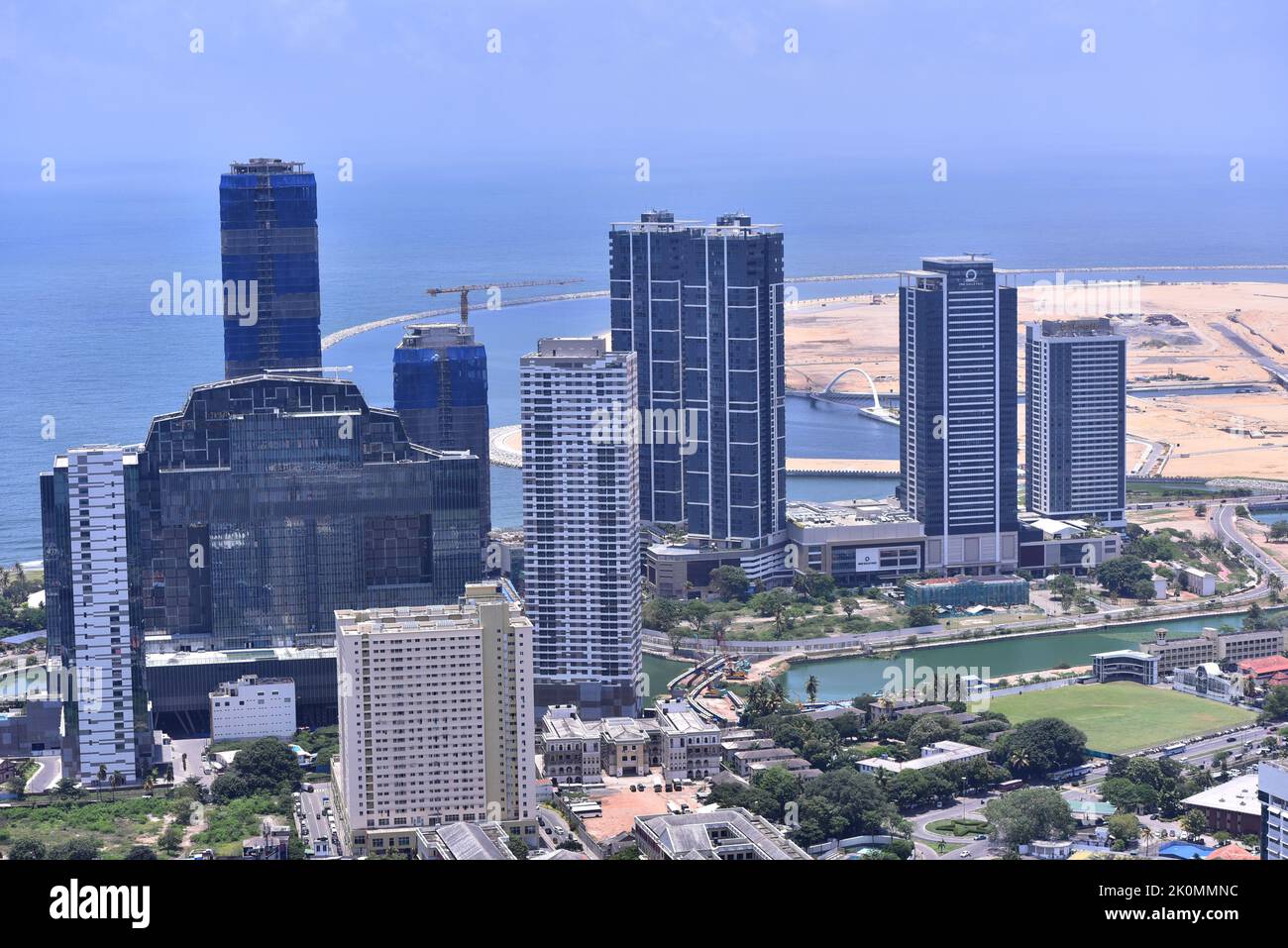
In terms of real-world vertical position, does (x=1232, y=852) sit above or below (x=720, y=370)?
below

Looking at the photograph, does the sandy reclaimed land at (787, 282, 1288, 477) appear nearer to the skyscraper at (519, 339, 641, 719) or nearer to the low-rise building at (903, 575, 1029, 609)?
the low-rise building at (903, 575, 1029, 609)

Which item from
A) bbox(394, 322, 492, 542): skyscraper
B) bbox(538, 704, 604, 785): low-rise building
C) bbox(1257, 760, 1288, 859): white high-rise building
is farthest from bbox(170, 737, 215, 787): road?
bbox(1257, 760, 1288, 859): white high-rise building

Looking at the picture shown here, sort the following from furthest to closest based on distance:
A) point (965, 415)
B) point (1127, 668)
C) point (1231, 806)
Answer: point (965, 415) < point (1127, 668) < point (1231, 806)

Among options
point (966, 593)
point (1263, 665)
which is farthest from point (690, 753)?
point (966, 593)

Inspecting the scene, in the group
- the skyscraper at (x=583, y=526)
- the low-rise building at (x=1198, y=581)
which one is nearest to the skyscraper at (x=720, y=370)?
the low-rise building at (x=1198, y=581)

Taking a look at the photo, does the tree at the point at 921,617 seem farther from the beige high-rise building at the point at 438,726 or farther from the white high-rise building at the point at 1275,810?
the white high-rise building at the point at 1275,810

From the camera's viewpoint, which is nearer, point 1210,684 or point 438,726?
point 438,726

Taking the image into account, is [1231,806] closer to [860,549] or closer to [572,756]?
[572,756]
